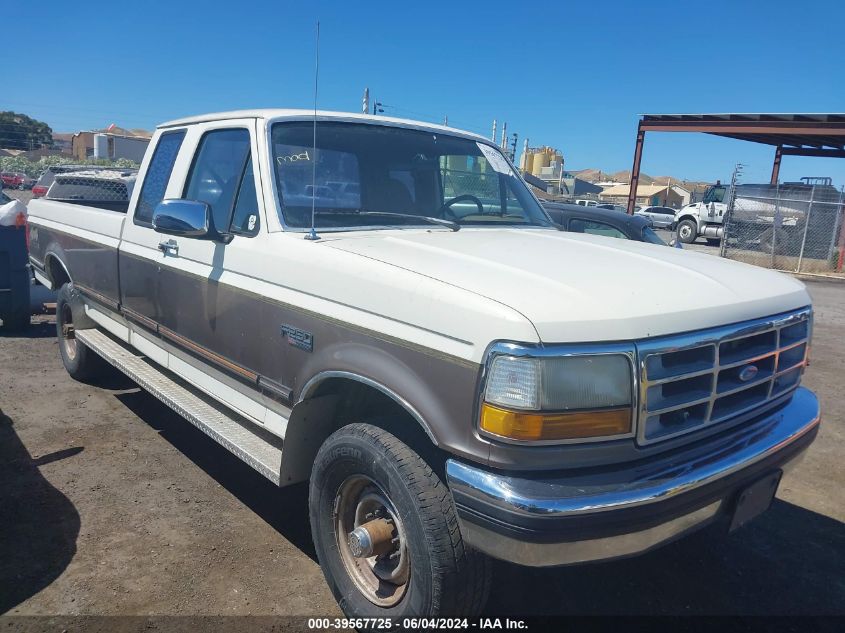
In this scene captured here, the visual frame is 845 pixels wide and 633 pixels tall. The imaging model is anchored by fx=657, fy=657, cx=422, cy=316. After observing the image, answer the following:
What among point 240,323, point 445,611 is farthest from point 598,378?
point 240,323

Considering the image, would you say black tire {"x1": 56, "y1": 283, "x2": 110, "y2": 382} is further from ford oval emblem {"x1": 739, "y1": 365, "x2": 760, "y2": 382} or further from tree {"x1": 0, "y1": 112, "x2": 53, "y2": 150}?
tree {"x1": 0, "y1": 112, "x2": 53, "y2": 150}

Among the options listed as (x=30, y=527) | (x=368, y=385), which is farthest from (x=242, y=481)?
(x=368, y=385)

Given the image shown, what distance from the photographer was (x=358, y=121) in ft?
11.9

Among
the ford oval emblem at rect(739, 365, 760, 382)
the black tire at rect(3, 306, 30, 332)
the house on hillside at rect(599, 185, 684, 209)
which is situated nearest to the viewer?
the ford oval emblem at rect(739, 365, 760, 382)

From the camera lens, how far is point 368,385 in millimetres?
2467

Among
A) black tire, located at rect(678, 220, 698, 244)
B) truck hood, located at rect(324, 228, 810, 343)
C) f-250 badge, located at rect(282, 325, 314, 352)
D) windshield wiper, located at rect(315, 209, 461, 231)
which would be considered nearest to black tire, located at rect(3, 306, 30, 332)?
windshield wiper, located at rect(315, 209, 461, 231)

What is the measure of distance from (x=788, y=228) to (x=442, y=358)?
18.0 meters

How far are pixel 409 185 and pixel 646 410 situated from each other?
203 centimetres

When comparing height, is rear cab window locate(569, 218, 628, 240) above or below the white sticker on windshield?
below

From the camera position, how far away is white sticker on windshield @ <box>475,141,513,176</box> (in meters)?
4.20

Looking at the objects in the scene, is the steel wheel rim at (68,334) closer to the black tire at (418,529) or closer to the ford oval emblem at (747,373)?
the black tire at (418,529)

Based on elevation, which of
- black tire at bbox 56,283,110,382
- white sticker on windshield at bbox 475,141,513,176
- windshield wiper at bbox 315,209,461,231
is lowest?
black tire at bbox 56,283,110,382

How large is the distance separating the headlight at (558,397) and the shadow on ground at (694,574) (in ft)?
3.10

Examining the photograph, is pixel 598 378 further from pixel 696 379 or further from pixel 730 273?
pixel 730 273
